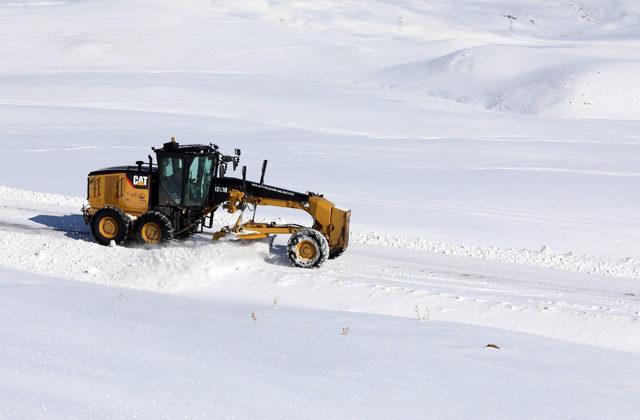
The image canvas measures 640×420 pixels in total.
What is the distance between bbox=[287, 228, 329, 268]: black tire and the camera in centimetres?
1380

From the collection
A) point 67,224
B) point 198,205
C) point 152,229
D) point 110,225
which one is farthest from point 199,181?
point 67,224

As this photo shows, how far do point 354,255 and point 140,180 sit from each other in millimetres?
4340

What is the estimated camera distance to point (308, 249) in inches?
548

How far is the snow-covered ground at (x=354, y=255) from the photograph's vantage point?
598cm

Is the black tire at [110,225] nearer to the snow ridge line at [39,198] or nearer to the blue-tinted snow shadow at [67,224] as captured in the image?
the blue-tinted snow shadow at [67,224]

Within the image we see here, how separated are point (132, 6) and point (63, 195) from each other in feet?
203

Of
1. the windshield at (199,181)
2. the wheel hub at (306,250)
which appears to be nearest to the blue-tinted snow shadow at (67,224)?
the windshield at (199,181)

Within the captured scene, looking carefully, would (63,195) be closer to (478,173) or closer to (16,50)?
(478,173)

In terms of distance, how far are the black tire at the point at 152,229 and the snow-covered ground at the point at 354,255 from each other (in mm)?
703

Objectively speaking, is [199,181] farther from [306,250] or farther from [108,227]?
[306,250]

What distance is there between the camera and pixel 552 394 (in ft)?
20.9

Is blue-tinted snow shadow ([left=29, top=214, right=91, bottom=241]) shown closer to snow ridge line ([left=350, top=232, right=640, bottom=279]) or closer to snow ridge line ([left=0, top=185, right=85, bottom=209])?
snow ridge line ([left=0, top=185, right=85, bottom=209])

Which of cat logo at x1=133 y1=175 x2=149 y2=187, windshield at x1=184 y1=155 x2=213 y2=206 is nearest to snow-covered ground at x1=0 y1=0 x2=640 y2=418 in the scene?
windshield at x1=184 y1=155 x2=213 y2=206

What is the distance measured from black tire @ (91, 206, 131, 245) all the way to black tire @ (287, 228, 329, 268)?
3.27m
